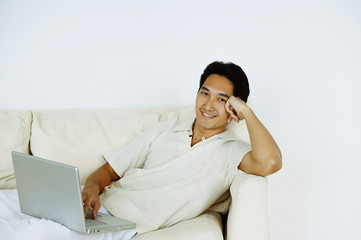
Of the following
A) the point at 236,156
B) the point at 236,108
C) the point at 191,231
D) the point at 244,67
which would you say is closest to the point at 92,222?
the point at 191,231

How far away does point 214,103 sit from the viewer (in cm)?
187

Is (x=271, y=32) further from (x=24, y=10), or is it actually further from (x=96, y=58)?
(x=24, y=10)

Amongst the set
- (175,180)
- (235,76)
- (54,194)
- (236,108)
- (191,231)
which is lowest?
(191,231)

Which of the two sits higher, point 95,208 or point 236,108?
point 236,108

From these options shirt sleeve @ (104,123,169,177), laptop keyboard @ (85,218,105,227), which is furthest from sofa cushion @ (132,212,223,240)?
shirt sleeve @ (104,123,169,177)

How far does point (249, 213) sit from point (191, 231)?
0.24 meters

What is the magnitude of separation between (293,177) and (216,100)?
3.10 feet

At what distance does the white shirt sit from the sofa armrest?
0.52ft

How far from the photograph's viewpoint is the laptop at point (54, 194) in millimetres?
1302

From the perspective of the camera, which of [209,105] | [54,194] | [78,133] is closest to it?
[54,194]

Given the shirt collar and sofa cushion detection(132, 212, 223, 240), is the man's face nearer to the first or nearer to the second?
the shirt collar

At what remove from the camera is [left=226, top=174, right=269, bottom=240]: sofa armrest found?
155 cm

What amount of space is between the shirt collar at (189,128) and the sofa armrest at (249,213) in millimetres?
332

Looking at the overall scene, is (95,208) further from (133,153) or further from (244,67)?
(244,67)
